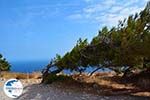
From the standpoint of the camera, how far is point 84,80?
17.3 m

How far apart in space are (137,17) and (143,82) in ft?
10.1

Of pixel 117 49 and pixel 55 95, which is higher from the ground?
pixel 117 49

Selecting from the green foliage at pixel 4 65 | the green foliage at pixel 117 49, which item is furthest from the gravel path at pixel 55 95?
the green foliage at pixel 4 65

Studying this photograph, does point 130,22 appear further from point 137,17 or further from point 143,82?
point 143,82

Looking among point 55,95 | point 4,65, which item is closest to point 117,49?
point 55,95

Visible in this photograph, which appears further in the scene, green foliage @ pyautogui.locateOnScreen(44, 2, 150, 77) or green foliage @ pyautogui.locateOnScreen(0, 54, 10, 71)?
green foliage @ pyautogui.locateOnScreen(0, 54, 10, 71)

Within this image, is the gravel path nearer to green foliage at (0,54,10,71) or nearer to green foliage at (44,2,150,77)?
green foliage at (44,2,150,77)

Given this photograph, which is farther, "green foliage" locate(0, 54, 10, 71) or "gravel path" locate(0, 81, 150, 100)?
"green foliage" locate(0, 54, 10, 71)

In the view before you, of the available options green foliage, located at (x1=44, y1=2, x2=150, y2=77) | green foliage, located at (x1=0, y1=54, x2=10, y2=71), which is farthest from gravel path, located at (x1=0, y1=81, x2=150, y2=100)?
green foliage, located at (x1=0, y1=54, x2=10, y2=71)

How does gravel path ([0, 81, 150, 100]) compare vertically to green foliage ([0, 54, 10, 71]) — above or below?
below

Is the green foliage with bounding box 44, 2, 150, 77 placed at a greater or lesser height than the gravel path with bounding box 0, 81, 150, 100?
greater

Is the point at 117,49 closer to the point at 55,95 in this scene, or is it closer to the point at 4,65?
the point at 55,95

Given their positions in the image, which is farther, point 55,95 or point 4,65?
point 4,65

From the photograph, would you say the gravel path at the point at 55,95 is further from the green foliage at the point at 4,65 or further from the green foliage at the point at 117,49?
the green foliage at the point at 4,65
